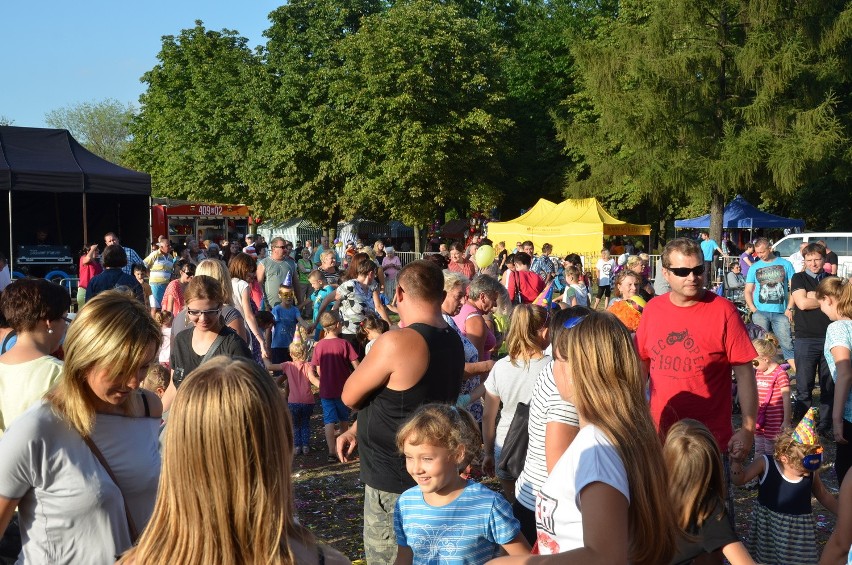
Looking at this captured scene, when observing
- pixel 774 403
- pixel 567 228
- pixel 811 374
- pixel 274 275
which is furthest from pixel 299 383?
pixel 567 228

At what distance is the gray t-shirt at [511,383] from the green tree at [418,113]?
30626mm

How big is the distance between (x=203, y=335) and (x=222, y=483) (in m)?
3.49

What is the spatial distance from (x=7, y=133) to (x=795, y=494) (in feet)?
65.2

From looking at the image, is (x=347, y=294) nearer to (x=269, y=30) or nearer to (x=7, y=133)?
(x=7, y=133)

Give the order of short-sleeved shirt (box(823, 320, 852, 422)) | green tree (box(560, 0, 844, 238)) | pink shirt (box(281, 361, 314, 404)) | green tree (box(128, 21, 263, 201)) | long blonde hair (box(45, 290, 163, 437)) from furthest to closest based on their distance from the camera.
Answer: green tree (box(128, 21, 263, 201)) < green tree (box(560, 0, 844, 238)) < pink shirt (box(281, 361, 314, 404)) < short-sleeved shirt (box(823, 320, 852, 422)) < long blonde hair (box(45, 290, 163, 437))

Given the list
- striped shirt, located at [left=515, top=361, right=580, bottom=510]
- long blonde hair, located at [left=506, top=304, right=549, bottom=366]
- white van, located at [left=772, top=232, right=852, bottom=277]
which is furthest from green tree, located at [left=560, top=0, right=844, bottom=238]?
striped shirt, located at [left=515, top=361, right=580, bottom=510]

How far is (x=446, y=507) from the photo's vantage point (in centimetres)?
317

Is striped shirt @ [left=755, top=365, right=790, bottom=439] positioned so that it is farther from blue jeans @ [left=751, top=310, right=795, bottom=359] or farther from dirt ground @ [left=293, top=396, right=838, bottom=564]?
blue jeans @ [left=751, top=310, right=795, bottom=359]

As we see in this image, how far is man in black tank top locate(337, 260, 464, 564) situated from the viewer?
3.77 metres

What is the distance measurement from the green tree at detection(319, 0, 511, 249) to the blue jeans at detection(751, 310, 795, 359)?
25534 mm

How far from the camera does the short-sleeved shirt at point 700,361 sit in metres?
4.47

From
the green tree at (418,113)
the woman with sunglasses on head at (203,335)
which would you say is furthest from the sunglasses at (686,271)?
the green tree at (418,113)

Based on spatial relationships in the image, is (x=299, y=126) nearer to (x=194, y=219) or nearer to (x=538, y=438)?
(x=194, y=219)

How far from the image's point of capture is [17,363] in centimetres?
346
